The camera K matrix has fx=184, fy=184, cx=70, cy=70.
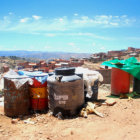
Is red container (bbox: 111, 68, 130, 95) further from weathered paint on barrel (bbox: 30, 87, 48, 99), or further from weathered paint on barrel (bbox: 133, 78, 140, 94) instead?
weathered paint on barrel (bbox: 30, 87, 48, 99)

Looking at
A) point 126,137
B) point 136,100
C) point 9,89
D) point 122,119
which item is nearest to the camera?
point 126,137

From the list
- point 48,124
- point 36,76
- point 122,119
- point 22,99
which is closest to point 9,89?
point 22,99

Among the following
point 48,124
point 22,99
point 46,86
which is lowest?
point 48,124

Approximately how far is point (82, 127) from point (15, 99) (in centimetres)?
182

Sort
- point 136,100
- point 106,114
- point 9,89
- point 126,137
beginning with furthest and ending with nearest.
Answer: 1. point 136,100
2. point 9,89
3. point 106,114
4. point 126,137

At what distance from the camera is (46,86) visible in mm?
4598

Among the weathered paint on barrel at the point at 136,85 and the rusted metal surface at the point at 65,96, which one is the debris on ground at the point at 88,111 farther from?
the weathered paint on barrel at the point at 136,85

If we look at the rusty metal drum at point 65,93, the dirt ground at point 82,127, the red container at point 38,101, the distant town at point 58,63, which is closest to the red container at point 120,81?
the dirt ground at point 82,127

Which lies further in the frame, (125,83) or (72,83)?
(125,83)

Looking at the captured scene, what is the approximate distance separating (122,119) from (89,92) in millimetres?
1329

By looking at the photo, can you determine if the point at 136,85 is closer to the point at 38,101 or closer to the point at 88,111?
the point at 88,111

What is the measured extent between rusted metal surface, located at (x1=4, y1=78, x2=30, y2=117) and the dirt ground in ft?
0.70

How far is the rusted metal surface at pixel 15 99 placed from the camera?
430cm

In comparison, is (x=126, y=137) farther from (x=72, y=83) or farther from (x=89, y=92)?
(x=89, y=92)
